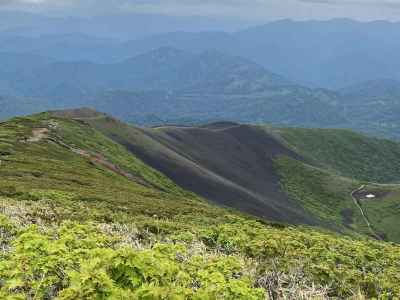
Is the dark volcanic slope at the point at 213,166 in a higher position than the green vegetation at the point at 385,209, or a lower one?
higher

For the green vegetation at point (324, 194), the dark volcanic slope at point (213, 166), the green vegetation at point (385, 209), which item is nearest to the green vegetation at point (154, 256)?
the dark volcanic slope at point (213, 166)

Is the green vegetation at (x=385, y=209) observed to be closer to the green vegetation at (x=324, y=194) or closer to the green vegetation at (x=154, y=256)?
the green vegetation at (x=324, y=194)

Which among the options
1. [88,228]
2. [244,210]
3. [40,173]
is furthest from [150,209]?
[244,210]

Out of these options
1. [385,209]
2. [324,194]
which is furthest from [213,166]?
[385,209]

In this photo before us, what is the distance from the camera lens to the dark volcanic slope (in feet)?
404

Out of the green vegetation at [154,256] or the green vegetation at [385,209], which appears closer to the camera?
the green vegetation at [154,256]

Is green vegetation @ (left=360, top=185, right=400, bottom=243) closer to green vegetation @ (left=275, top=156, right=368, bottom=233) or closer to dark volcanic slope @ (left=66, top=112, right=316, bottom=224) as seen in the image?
green vegetation @ (left=275, top=156, right=368, bottom=233)

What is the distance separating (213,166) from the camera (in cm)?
15888

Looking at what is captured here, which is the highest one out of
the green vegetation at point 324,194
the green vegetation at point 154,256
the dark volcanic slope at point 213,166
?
the green vegetation at point 154,256

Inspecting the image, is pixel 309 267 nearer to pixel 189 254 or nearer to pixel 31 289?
pixel 189 254

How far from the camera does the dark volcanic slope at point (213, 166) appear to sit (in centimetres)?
12300

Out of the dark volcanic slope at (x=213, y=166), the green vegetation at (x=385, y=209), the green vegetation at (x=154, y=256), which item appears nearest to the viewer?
the green vegetation at (x=154, y=256)

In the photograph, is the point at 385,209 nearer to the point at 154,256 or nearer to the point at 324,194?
the point at 324,194

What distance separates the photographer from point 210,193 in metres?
122
